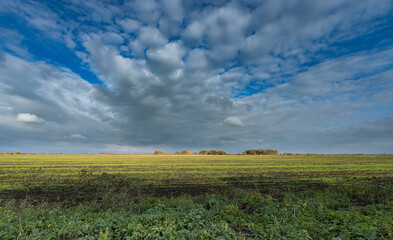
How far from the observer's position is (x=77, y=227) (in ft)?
18.0

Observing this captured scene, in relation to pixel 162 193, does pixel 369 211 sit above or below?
above

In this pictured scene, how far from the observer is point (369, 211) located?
267 inches

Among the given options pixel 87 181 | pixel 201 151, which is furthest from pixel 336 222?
pixel 201 151

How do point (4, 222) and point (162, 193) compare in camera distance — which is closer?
point (4, 222)

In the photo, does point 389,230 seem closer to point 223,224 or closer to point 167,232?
point 223,224

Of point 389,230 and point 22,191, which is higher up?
point 389,230

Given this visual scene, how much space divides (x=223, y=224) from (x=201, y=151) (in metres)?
153

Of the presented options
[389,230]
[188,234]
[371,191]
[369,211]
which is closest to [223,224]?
[188,234]

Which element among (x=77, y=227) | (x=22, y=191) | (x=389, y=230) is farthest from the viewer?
(x=22, y=191)

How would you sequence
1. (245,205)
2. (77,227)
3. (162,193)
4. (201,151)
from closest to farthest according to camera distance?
(77,227), (245,205), (162,193), (201,151)

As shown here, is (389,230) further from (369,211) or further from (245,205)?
(245,205)

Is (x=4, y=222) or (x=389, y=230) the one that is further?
(x=4, y=222)

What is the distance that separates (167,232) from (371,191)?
13.1 m

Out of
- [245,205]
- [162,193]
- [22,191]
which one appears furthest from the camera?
[22,191]
